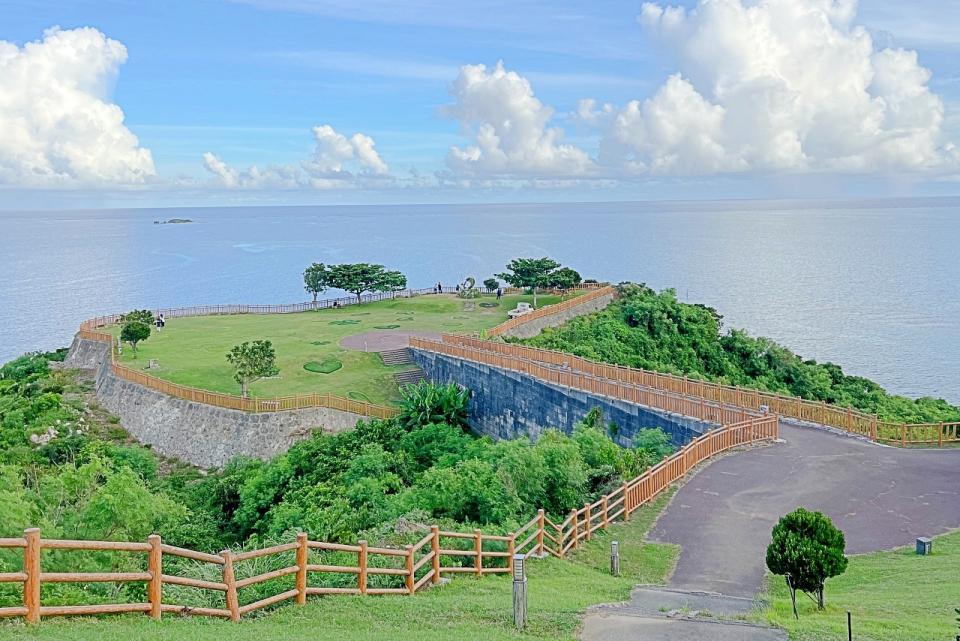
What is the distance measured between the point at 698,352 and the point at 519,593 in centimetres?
4786

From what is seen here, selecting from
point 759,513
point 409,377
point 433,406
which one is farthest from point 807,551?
point 409,377

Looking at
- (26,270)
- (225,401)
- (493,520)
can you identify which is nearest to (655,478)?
(493,520)

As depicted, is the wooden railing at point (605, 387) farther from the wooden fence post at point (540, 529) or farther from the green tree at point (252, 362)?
the wooden fence post at point (540, 529)

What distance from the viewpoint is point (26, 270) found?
145750 millimetres

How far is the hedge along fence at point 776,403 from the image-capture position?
24297mm

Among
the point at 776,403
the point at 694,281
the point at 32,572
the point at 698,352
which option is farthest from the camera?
the point at 694,281

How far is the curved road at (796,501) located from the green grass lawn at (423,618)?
1.42 m

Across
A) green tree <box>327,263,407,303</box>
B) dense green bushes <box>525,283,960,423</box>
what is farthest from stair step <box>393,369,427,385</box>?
green tree <box>327,263,407,303</box>

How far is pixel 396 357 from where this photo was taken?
4356cm

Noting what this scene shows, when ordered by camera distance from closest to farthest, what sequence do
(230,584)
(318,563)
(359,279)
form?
(230,584) < (318,563) < (359,279)

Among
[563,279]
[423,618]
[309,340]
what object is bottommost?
[423,618]

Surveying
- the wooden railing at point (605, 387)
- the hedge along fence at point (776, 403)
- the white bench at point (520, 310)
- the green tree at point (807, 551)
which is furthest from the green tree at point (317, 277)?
the green tree at point (807, 551)

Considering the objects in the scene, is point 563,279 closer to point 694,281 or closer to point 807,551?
point 807,551

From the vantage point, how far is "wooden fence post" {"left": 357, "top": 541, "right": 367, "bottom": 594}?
11133 millimetres
